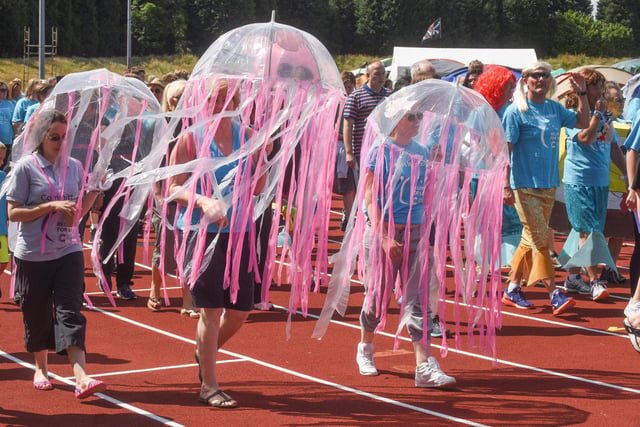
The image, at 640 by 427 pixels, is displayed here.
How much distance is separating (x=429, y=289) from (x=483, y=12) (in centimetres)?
11089

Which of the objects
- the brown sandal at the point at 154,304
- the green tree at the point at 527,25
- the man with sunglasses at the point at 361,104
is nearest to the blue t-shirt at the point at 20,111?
the man with sunglasses at the point at 361,104

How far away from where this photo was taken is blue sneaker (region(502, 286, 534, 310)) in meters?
9.05

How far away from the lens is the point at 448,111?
6.16 m

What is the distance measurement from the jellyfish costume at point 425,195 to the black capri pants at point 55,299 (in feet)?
5.14

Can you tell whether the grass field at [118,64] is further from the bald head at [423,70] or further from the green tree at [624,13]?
the green tree at [624,13]

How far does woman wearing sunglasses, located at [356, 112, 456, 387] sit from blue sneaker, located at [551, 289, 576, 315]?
8.77 ft

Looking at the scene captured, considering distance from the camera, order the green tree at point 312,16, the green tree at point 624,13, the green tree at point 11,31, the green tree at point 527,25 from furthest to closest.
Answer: the green tree at point 624,13 < the green tree at point 527,25 < the green tree at point 312,16 < the green tree at point 11,31

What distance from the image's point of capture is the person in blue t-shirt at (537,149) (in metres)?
8.59

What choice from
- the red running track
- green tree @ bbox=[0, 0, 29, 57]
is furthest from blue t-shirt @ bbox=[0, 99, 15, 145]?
green tree @ bbox=[0, 0, 29, 57]

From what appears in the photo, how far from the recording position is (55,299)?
5887 millimetres

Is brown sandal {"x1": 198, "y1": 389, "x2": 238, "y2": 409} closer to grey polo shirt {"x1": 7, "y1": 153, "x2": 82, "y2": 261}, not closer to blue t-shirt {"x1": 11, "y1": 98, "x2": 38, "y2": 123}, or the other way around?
grey polo shirt {"x1": 7, "y1": 153, "x2": 82, "y2": 261}

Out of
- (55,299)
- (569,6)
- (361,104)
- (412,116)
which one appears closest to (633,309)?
(412,116)

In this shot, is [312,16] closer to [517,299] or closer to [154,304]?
[517,299]

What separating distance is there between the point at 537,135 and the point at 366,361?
123 inches
